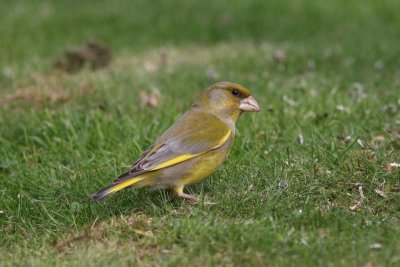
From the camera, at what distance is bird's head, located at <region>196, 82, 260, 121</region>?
5.84 metres

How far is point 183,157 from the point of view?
17.4ft

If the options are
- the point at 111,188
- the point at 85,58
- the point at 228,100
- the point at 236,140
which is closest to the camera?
the point at 111,188

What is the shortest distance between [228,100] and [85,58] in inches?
167

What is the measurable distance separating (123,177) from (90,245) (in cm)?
57

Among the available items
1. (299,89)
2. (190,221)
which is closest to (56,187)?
(190,221)

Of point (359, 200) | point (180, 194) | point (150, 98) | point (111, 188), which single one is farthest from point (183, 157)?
point (150, 98)

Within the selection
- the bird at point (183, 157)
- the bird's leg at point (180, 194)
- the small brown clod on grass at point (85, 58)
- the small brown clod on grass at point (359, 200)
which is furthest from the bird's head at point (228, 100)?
the small brown clod on grass at point (85, 58)

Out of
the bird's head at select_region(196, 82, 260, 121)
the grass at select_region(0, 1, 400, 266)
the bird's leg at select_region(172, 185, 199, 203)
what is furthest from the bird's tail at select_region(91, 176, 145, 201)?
the bird's head at select_region(196, 82, 260, 121)

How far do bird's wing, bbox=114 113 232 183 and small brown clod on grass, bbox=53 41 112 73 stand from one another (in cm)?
434

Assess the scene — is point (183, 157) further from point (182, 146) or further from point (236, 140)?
point (236, 140)

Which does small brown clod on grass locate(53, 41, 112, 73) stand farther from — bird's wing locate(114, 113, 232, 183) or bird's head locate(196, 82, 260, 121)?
bird's wing locate(114, 113, 232, 183)

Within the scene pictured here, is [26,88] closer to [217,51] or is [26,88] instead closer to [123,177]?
[217,51]

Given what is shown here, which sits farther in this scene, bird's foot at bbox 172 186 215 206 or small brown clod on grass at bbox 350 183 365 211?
bird's foot at bbox 172 186 215 206

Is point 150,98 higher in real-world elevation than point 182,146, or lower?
lower
